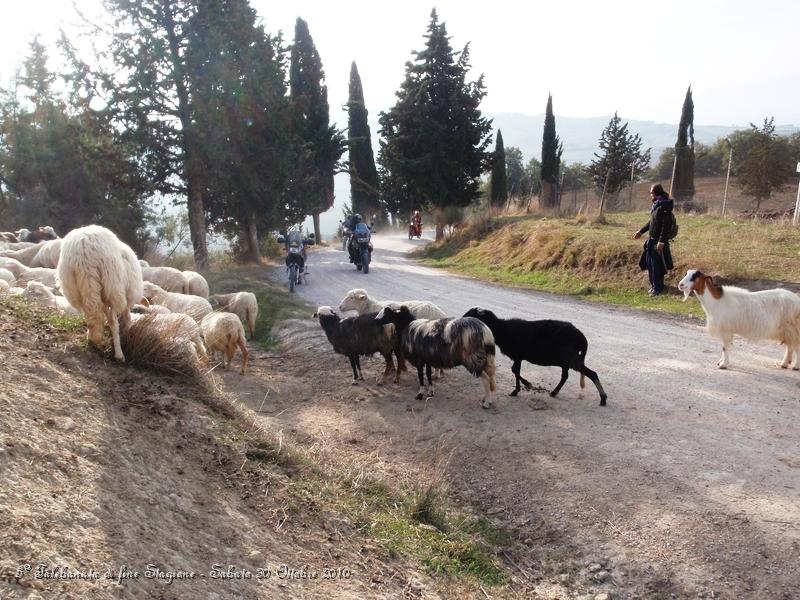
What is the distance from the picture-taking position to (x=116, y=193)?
21766mm

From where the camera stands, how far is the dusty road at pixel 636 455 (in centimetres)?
395

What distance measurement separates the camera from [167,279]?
11.6m

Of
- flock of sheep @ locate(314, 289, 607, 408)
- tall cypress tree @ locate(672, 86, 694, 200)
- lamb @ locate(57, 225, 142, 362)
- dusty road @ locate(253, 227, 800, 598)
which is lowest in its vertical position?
dusty road @ locate(253, 227, 800, 598)

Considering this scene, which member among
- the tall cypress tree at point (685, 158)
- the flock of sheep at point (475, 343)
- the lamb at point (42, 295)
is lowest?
the flock of sheep at point (475, 343)

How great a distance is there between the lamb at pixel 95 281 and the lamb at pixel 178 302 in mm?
3388

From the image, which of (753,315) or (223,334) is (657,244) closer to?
(753,315)

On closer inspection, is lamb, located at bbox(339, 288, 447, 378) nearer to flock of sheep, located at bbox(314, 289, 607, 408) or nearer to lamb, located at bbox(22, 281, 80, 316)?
flock of sheep, located at bbox(314, 289, 607, 408)

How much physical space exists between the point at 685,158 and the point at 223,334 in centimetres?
2849

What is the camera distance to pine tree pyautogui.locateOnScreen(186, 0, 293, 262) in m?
19.7

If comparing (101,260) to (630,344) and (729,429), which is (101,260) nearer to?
(729,429)

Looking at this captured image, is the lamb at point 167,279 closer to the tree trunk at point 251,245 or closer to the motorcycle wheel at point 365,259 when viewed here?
the motorcycle wheel at point 365,259

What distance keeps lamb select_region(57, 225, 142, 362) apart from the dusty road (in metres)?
2.33

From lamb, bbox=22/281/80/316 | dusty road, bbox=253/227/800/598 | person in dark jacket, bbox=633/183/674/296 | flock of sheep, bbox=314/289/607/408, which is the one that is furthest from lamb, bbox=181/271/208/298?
person in dark jacket, bbox=633/183/674/296

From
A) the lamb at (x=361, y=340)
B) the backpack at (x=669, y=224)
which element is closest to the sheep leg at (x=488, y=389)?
the lamb at (x=361, y=340)
